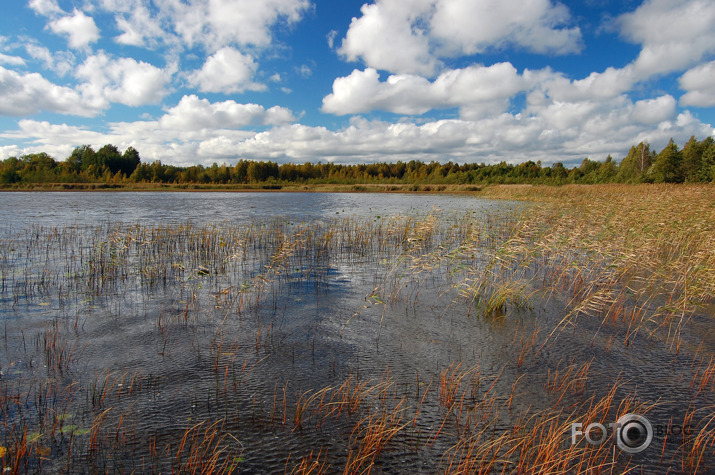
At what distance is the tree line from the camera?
58.7 metres

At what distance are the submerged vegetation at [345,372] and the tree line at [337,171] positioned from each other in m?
54.7

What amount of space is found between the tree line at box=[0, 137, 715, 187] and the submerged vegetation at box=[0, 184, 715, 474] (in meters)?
54.7

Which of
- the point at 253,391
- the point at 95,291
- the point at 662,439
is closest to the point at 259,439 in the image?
the point at 253,391

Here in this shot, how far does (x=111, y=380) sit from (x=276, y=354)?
2.32 metres

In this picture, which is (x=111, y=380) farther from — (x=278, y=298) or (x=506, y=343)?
(x=506, y=343)

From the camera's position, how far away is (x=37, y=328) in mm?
7074

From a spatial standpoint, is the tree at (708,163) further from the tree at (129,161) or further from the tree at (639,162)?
the tree at (129,161)

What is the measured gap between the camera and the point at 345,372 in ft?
18.6

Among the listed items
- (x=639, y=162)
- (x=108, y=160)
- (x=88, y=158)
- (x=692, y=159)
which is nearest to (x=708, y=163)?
(x=692, y=159)

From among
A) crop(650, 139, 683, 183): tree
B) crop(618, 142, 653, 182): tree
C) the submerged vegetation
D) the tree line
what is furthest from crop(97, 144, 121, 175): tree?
crop(618, 142, 653, 182): tree

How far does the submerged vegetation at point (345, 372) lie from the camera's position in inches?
154

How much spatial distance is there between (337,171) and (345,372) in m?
140

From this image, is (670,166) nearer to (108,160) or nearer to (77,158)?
(108,160)

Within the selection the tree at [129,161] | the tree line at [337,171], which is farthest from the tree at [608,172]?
the tree at [129,161]
